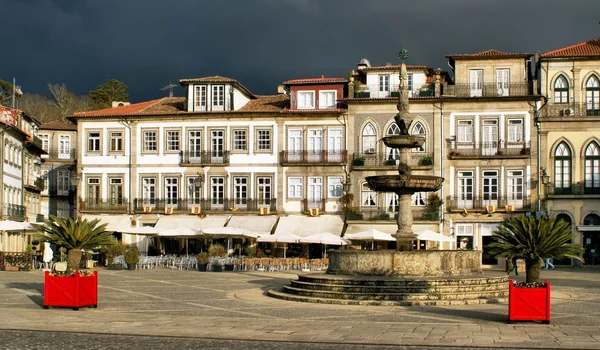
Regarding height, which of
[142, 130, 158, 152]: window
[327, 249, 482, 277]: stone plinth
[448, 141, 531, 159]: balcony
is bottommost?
[327, 249, 482, 277]: stone plinth

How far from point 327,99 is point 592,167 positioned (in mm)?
14411

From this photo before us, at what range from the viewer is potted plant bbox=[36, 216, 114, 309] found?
2112 cm

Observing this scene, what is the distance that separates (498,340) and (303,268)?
2531 centimetres

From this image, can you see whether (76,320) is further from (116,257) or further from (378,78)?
(378,78)

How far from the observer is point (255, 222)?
48.5 meters

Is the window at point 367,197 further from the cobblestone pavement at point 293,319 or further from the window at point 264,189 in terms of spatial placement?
the cobblestone pavement at point 293,319

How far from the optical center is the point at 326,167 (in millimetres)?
49031

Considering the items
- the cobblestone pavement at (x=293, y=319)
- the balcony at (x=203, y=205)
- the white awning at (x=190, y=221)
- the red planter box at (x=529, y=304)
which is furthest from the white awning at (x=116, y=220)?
the red planter box at (x=529, y=304)

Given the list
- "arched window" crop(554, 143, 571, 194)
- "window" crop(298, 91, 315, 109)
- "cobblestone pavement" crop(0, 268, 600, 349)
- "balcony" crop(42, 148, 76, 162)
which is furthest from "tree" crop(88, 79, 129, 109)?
"cobblestone pavement" crop(0, 268, 600, 349)

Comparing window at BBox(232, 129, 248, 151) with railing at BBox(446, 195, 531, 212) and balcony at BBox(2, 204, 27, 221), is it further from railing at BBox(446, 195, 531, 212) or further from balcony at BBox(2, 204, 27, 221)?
balcony at BBox(2, 204, 27, 221)

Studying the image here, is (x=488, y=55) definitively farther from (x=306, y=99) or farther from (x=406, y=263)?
(x=406, y=263)

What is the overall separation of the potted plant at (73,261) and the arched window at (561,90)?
95.9 ft

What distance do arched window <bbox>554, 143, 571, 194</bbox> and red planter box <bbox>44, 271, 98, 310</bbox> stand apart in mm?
31369

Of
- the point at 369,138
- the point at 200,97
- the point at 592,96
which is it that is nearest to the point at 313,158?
the point at 369,138
